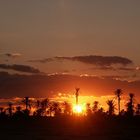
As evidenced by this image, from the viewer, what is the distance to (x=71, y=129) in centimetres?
9388

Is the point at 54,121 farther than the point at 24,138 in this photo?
Yes

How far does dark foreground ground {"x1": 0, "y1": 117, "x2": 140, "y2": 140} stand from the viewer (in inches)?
3147

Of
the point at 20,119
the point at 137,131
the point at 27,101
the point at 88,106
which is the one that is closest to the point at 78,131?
the point at 137,131

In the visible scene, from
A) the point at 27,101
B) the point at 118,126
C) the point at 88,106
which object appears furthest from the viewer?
the point at 88,106

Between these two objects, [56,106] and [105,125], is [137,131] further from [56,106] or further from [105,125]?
[56,106]

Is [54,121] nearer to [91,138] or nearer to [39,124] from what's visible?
[39,124]

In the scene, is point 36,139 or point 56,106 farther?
point 56,106

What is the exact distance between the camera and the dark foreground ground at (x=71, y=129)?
7994 centimetres

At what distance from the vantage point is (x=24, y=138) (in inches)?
3093

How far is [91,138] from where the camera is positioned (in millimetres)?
77875

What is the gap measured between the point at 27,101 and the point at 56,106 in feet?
72.0

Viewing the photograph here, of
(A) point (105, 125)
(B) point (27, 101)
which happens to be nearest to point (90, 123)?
(A) point (105, 125)

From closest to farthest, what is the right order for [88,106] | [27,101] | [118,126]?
1. [118,126]
2. [27,101]
3. [88,106]

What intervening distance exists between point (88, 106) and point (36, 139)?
113849 millimetres
